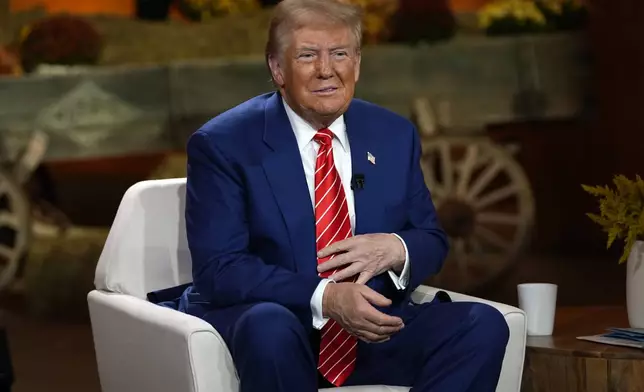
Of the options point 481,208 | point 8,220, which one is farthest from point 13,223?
point 481,208

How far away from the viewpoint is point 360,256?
8.53ft

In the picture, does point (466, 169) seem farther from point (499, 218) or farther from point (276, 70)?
point (276, 70)

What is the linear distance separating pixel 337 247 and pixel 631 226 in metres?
0.75

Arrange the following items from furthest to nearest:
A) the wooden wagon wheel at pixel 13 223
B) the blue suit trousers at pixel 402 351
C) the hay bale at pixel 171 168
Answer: the hay bale at pixel 171 168 → the wooden wagon wheel at pixel 13 223 → the blue suit trousers at pixel 402 351

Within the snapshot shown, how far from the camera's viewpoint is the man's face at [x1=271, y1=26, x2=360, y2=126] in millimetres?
2646

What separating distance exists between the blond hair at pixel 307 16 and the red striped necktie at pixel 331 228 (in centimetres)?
23

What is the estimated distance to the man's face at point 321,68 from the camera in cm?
265

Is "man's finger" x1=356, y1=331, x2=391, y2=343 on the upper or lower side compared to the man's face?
lower

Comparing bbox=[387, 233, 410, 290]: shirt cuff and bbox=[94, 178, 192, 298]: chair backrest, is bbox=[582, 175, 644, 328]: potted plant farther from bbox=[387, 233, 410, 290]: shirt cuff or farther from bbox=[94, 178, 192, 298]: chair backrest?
bbox=[94, 178, 192, 298]: chair backrest

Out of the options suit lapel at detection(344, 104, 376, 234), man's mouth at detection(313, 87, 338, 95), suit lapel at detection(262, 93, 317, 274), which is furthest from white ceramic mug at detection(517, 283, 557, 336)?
man's mouth at detection(313, 87, 338, 95)

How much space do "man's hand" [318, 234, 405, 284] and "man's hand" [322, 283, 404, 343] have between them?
3.9 inches

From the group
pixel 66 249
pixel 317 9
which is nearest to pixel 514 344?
pixel 317 9

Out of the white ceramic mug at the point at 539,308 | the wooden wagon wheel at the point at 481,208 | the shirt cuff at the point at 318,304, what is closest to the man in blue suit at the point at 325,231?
the shirt cuff at the point at 318,304

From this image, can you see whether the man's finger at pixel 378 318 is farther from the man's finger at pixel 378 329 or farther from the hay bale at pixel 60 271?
the hay bale at pixel 60 271
